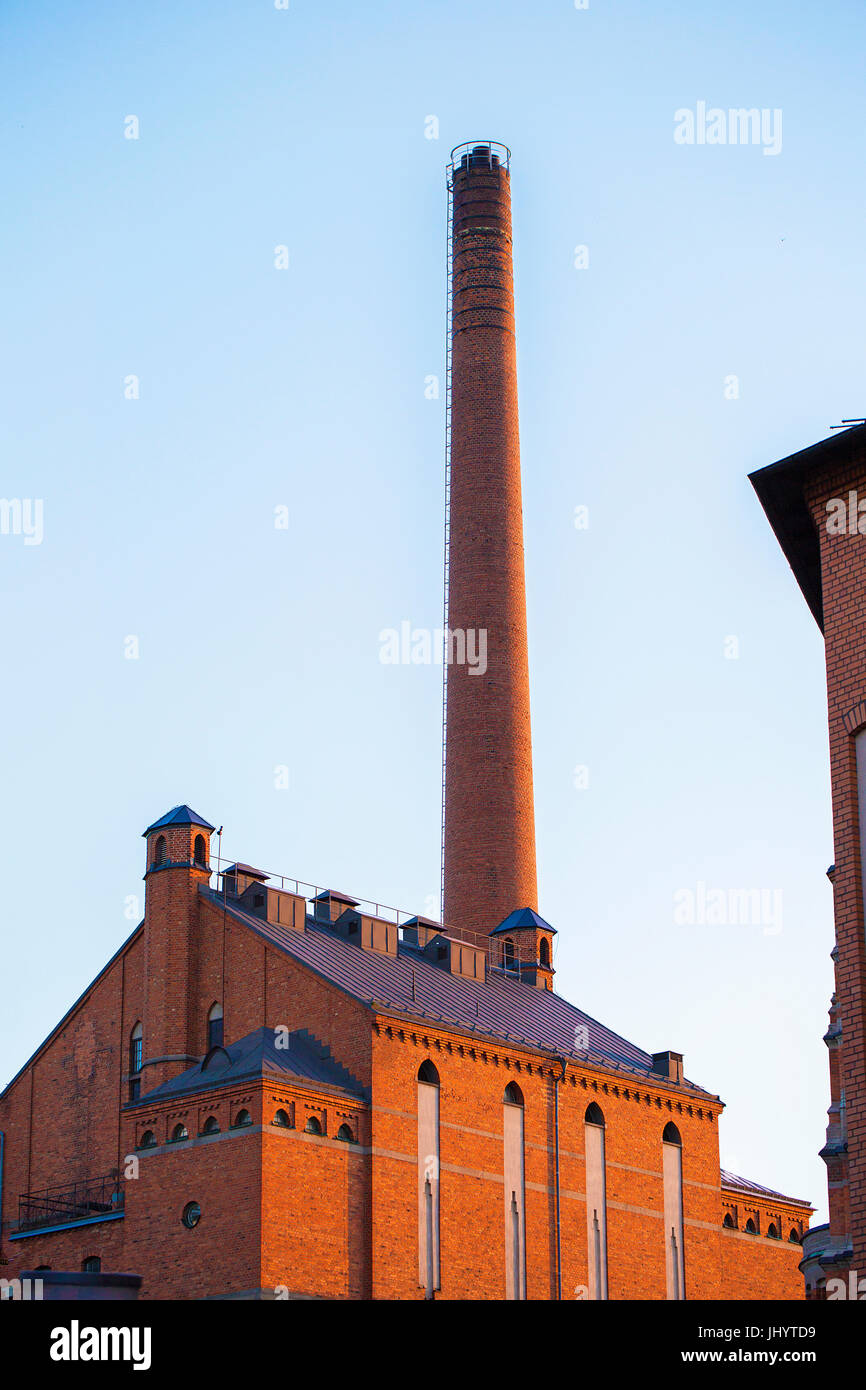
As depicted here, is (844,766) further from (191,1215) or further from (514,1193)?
(514,1193)

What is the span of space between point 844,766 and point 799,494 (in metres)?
3.55

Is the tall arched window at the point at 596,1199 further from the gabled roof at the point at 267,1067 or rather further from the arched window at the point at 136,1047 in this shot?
the arched window at the point at 136,1047

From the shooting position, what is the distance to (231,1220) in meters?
39.7

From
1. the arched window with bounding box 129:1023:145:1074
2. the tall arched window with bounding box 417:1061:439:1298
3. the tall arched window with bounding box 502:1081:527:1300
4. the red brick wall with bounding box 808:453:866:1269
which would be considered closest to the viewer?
the red brick wall with bounding box 808:453:866:1269

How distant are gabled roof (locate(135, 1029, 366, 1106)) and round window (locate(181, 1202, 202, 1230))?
228 cm

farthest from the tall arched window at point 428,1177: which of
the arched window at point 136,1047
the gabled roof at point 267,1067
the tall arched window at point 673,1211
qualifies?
the tall arched window at point 673,1211

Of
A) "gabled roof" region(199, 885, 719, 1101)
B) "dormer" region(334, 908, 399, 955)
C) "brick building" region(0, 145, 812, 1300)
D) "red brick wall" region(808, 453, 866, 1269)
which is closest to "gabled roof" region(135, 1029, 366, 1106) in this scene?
"brick building" region(0, 145, 812, 1300)

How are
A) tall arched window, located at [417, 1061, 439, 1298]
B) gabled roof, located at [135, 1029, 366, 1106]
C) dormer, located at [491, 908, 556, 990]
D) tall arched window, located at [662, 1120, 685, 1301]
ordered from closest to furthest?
gabled roof, located at [135, 1029, 366, 1106] → tall arched window, located at [417, 1061, 439, 1298] → tall arched window, located at [662, 1120, 685, 1301] → dormer, located at [491, 908, 556, 990]

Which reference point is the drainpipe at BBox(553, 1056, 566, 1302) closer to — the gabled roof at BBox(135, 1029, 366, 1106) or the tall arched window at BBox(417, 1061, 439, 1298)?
the tall arched window at BBox(417, 1061, 439, 1298)

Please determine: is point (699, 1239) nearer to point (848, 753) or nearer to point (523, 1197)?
point (523, 1197)

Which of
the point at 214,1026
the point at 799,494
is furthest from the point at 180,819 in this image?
the point at 799,494

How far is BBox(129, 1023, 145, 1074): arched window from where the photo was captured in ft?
152

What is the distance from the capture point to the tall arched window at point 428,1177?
141 feet
